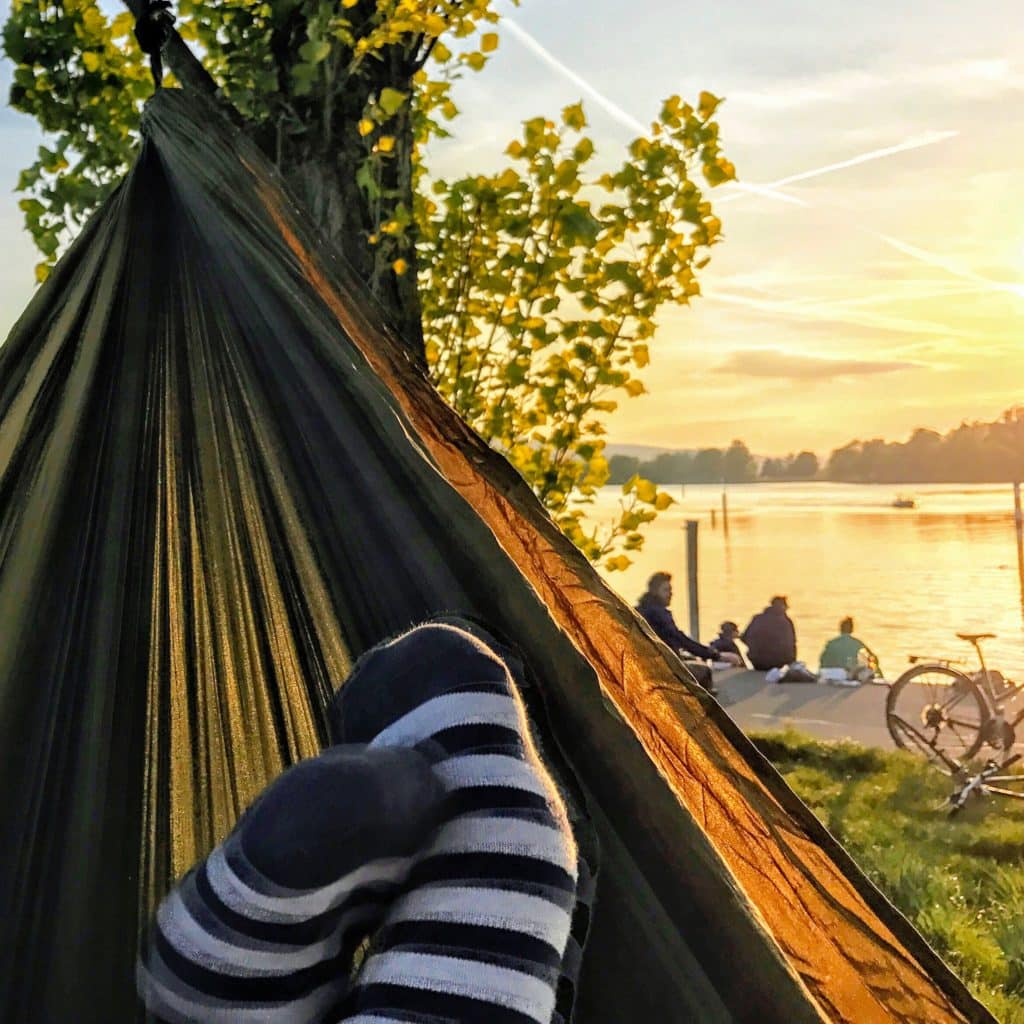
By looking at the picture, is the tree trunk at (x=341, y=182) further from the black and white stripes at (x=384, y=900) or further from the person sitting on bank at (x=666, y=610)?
the person sitting on bank at (x=666, y=610)

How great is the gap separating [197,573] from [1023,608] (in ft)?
30.3

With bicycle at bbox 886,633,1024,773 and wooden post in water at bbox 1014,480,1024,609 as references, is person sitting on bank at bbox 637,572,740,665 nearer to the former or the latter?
bicycle at bbox 886,633,1024,773

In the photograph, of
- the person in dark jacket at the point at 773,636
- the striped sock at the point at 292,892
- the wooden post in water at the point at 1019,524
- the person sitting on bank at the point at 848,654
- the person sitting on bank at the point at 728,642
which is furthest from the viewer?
the wooden post in water at the point at 1019,524

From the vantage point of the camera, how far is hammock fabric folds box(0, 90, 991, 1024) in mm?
1036

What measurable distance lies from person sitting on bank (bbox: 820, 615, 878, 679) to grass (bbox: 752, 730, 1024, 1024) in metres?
2.21

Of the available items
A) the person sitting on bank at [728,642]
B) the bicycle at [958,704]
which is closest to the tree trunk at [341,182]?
the bicycle at [958,704]

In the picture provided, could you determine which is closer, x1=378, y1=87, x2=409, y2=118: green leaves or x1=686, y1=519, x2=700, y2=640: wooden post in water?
x1=378, y1=87, x2=409, y2=118: green leaves

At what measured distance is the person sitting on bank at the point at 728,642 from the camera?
358 inches

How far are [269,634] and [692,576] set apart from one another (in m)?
9.10

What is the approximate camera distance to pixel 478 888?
2.73 feet

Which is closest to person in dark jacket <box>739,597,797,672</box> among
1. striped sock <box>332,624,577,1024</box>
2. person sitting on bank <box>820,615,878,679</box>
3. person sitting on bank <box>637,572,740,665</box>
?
person sitting on bank <box>820,615,878,679</box>

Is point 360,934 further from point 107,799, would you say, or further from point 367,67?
point 367,67

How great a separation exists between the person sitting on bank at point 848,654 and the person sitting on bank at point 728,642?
2.45 ft

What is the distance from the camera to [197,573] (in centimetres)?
138
